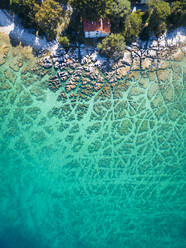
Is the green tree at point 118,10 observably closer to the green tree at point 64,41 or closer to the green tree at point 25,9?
the green tree at point 64,41

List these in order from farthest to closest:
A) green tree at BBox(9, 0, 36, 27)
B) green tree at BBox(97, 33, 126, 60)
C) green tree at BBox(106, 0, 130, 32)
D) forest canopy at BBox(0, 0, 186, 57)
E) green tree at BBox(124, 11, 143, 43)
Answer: green tree at BBox(124, 11, 143, 43)
green tree at BBox(97, 33, 126, 60)
green tree at BBox(9, 0, 36, 27)
forest canopy at BBox(0, 0, 186, 57)
green tree at BBox(106, 0, 130, 32)

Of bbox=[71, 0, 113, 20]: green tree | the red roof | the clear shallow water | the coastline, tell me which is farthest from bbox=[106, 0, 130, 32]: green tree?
the clear shallow water

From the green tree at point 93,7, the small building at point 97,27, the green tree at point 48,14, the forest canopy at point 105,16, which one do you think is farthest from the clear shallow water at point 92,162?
the green tree at point 93,7

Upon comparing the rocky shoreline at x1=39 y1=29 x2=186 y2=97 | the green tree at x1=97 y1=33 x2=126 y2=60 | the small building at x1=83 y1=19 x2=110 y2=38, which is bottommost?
the rocky shoreline at x1=39 y1=29 x2=186 y2=97

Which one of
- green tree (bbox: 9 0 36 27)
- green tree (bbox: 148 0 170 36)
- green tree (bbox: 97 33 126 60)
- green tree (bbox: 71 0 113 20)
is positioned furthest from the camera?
green tree (bbox: 97 33 126 60)

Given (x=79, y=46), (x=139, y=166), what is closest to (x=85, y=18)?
(x=79, y=46)

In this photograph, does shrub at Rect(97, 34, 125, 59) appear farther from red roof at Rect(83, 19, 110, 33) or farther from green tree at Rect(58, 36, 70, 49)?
green tree at Rect(58, 36, 70, 49)
